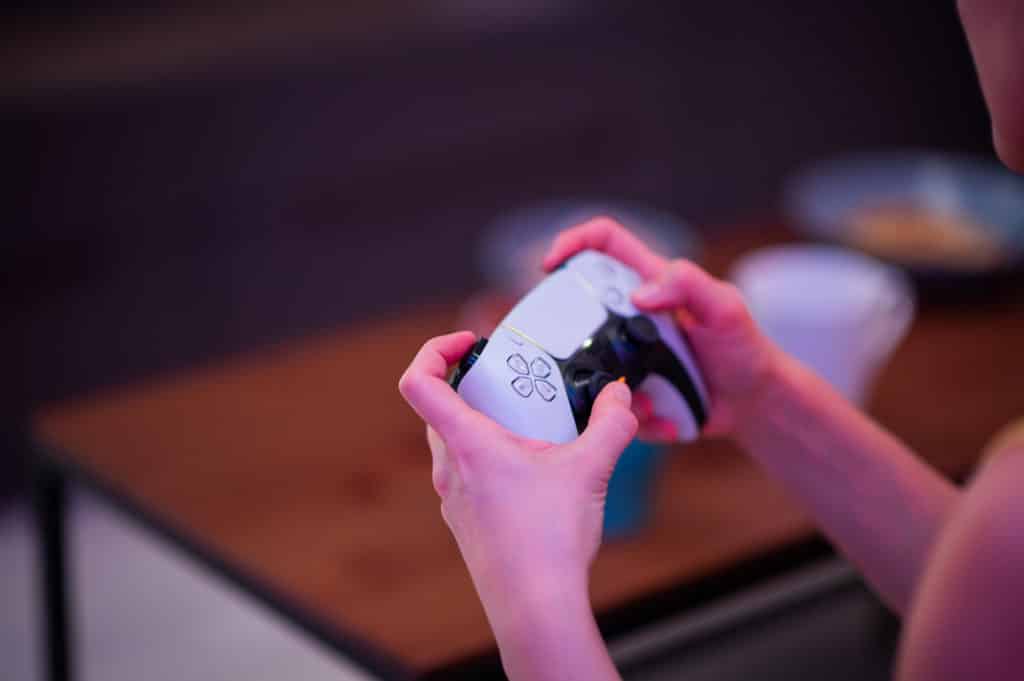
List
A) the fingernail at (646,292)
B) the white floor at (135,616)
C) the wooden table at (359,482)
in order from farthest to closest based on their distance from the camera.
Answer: the white floor at (135,616) < the wooden table at (359,482) < the fingernail at (646,292)

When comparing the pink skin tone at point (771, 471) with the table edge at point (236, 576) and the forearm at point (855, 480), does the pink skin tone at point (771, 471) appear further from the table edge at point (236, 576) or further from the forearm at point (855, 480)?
the table edge at point (236, 576)

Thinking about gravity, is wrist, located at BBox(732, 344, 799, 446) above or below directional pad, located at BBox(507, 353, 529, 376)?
below

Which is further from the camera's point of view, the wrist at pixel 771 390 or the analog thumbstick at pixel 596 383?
the wrist at pixel 771 390

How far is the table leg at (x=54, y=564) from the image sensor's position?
106cm

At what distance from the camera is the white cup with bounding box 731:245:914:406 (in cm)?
103

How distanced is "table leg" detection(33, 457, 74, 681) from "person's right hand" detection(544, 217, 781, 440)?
22.2 inches

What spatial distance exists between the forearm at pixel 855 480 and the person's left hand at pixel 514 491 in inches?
11.0

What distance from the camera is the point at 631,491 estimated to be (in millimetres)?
925

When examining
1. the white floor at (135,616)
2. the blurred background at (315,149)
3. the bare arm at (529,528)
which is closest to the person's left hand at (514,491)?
the bare arm at (529,528)

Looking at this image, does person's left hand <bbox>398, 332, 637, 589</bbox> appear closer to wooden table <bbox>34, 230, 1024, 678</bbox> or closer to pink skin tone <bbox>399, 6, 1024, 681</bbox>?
pink skin tone <bbox>399, 6, 1024, 681</bbox>

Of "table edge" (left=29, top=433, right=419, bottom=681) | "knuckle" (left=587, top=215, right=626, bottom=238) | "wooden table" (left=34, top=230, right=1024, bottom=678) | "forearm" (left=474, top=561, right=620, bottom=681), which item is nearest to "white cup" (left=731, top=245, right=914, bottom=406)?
"wooden table" (left=34, top=230, right=1024, bottom=678)

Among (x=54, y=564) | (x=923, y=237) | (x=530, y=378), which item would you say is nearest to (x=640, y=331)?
(x=530, y=378)

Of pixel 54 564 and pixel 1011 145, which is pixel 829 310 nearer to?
pixel 1011 145

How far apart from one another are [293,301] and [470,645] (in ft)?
5.17
